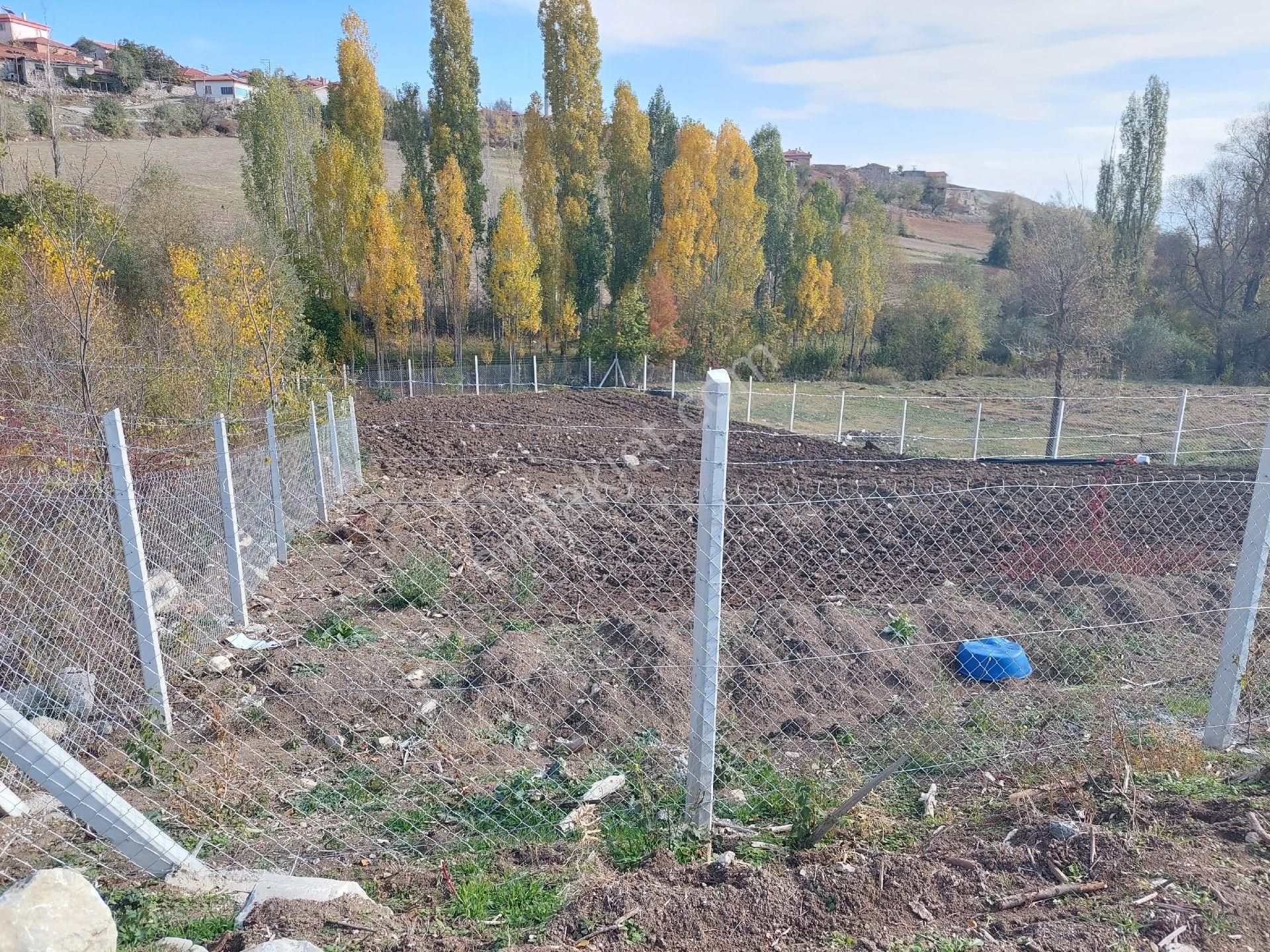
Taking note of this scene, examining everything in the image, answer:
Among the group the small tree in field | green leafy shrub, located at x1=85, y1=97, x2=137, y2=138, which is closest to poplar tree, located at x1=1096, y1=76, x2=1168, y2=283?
the small tree in field

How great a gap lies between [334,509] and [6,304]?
219 inches

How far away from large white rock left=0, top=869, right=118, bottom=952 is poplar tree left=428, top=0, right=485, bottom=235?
97.6ft

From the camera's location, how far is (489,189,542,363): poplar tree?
2783cm

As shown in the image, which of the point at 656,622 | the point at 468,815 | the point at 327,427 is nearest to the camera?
the point at 468,815

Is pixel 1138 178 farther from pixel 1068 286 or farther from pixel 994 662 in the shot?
pixel 994 662

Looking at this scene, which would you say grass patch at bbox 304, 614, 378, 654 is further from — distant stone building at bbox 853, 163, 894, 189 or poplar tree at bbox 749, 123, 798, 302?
distant stone building at bbox 853, 163, 894, 189

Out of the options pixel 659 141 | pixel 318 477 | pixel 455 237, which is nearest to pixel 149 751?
pixel 318 477

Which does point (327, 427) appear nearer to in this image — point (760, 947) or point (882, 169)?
point (760, 947)

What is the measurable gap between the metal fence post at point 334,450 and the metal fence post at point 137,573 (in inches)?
189

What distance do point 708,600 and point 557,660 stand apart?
2.56 meters

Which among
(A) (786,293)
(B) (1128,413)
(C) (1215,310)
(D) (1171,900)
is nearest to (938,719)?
(D) (1171,900)

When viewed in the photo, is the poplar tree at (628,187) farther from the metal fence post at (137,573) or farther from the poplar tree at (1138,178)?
the metal fence post at (137,573)

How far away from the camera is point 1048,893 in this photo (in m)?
2.78

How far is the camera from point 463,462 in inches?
531
